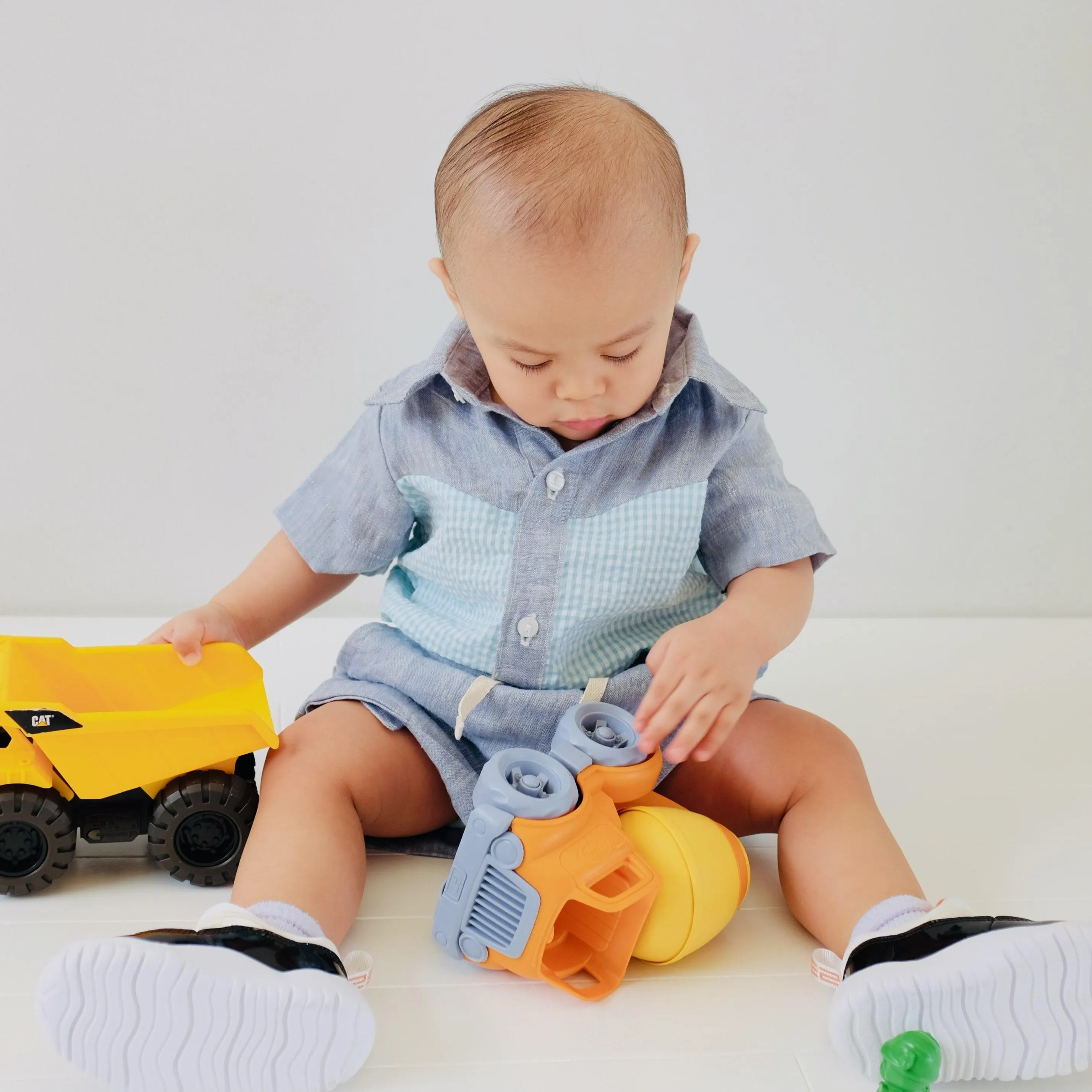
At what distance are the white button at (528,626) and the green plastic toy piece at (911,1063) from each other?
423 millimetres

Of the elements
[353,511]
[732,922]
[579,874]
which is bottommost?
[732,922]

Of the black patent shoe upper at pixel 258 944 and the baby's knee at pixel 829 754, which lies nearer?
the black patent shoe upper at pixel 258 944

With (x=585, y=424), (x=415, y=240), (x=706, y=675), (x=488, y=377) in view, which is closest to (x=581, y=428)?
(x=585, y=424)

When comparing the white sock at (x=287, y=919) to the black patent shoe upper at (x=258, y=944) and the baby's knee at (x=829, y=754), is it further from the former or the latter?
the baby's knee at (x=829, y=754)

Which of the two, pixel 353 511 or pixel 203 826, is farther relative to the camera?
pixel 353 511

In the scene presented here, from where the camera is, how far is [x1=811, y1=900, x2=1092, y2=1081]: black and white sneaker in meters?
0.72

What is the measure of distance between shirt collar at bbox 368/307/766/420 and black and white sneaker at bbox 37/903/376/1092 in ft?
1.54

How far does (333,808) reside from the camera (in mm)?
922

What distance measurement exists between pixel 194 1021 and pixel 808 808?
47 cm

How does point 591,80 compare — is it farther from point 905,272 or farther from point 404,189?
point 905,272

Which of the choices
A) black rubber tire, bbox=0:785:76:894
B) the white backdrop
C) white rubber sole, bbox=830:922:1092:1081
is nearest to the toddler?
white rubber sole, bbox=830:922:1092:1081

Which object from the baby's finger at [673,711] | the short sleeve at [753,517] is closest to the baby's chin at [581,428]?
the short sleeve at [753,517]

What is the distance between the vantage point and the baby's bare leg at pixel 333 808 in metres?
0.85

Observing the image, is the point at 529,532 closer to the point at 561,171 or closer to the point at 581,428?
the point at 581,428
